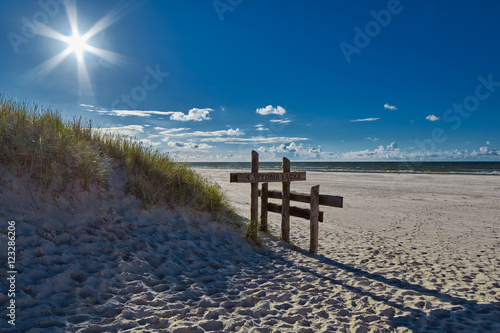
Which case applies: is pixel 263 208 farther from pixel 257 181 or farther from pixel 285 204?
pixel 257 181

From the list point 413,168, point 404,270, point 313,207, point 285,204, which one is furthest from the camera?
point 413,168

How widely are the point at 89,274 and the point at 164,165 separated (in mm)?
4163

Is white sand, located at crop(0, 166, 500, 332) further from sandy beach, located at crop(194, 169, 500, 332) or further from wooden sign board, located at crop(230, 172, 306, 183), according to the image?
wooden sign board, located at crop(230, 172, 306, 183)

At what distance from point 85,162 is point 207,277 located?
3744mm

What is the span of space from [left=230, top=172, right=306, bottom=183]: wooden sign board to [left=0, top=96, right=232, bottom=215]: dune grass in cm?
140

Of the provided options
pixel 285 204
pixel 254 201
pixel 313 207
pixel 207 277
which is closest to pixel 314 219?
pixel 313 207

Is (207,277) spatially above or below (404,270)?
above

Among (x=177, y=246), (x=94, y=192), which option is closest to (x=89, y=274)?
(x=177, y=246)

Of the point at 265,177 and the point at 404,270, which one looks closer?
the point at 404,270

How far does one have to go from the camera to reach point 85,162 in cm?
642

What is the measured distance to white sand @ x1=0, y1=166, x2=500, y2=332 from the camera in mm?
3869

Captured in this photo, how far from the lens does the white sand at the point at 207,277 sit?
387 cm

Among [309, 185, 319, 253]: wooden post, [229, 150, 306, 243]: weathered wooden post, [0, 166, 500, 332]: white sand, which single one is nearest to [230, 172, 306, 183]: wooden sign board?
[229, 150, 306, 243]: weathered wooden post

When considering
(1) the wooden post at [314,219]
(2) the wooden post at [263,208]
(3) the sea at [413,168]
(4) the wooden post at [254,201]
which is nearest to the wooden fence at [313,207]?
(1) the wooden post at [314,219]
